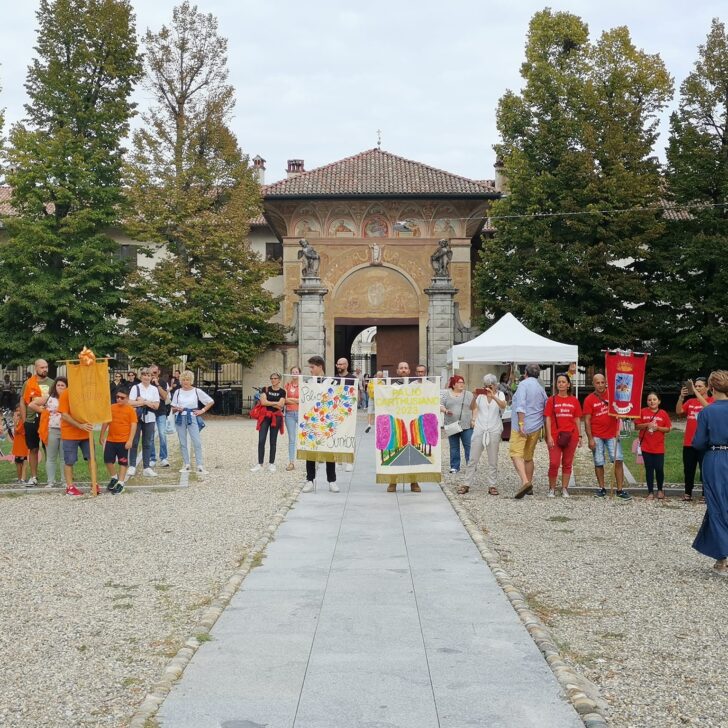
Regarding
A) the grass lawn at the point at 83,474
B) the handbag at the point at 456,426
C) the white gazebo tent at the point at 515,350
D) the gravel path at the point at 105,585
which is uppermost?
the white gazebo tent at the point at 515,350

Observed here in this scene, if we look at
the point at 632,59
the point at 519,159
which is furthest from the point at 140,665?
the point at 632,59

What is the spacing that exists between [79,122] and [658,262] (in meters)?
22.6

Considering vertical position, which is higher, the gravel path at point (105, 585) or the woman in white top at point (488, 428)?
the woman in white top at point (488, 428)

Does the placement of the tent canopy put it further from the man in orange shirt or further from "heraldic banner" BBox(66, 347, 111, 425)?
the man in orange shirt

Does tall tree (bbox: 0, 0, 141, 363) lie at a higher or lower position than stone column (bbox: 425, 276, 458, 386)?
higher

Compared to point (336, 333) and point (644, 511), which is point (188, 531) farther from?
point (336, 333)

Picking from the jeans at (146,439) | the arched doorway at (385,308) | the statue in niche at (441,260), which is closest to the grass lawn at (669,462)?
the jeans at (146,439)

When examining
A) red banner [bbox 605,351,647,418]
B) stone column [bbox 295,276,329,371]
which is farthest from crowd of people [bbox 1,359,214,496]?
stone column [bbox 295,276,329,371]

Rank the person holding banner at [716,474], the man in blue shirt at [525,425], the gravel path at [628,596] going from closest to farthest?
the gravel path at [628,596], the person holding banner at [716,474], the man in blue shirt at [525,425]

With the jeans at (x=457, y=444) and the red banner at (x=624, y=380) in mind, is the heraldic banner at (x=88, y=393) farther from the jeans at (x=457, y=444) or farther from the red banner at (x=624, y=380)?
the red banner at (x=624, y=380)

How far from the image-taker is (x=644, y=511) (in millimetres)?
12195

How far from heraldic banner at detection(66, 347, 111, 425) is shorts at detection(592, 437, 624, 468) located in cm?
733

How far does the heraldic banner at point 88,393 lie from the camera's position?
13.2 meters

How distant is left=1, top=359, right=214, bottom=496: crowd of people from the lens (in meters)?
13.5
